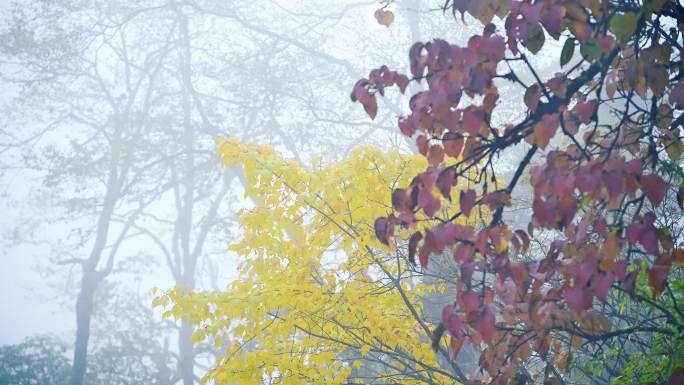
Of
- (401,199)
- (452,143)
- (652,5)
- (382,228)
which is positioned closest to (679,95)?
(652,5)

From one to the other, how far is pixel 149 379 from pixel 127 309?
4.15 meters

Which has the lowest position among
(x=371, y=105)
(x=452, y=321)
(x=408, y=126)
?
(x=452, y=321)

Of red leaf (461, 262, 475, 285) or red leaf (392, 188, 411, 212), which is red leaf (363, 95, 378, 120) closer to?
red leaf (392, 188, 411, 212)

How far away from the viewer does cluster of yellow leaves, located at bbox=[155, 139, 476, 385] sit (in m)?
4.32

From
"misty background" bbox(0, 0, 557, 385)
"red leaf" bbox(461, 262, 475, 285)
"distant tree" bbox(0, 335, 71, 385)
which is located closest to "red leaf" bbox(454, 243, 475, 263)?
"red leaf" bbox(461, 262, 475, 285)

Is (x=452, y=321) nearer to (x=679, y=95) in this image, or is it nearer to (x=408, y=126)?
(x=408, y=126)

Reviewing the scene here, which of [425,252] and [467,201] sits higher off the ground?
[467,201]

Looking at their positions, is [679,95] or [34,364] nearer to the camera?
[679,95]

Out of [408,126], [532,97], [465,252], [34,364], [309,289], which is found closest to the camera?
[465,252]

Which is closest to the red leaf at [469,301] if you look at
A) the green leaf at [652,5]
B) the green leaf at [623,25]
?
the green leaf at [623,25]

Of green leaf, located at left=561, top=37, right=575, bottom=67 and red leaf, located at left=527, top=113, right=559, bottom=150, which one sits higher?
green leaf, located at left=561, top=37, right=575, bottom=67

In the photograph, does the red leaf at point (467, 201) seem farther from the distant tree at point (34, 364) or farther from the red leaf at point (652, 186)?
the distant tree at point (34, 364)

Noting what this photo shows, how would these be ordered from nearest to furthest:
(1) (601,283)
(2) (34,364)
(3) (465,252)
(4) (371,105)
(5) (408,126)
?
(1) (601,283) < (3) (465,252) < (5) (408,126) < (4) (371,105) < (2) (34,364)

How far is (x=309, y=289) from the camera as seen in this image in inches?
170
